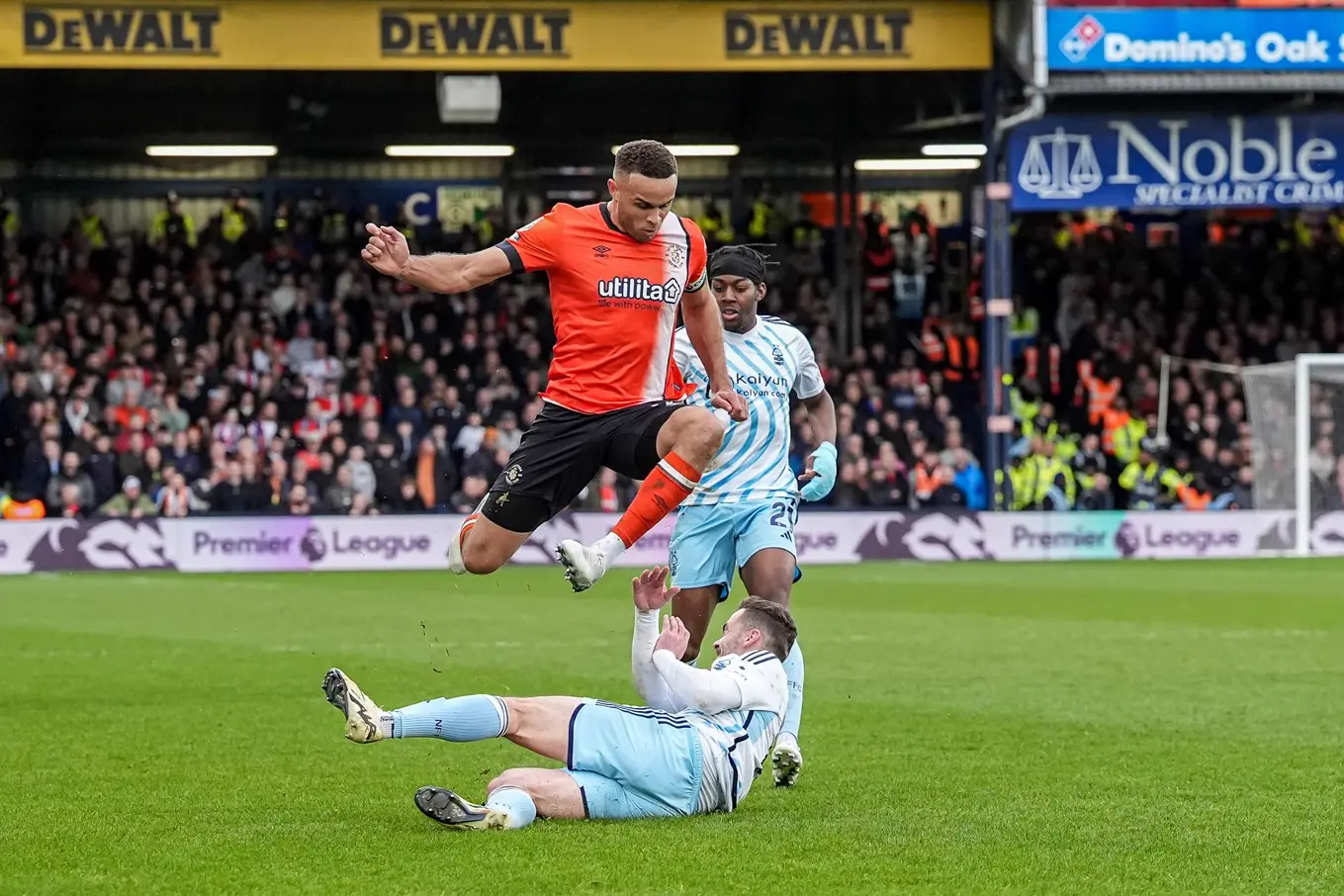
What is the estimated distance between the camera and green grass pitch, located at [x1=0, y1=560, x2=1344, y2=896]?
667cm

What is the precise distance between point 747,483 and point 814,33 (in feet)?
56.3

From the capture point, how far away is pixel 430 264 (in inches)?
322

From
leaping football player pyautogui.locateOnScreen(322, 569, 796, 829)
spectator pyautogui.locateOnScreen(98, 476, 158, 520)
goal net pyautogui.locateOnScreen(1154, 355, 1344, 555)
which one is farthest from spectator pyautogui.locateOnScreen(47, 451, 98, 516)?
leaping football player pyautogui.locateOnScreen(322, 569, 796, 829)

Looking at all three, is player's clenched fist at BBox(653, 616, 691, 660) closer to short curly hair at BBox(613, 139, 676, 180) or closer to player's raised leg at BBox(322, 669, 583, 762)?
player's raised leg at BBox(322, 669, 583, 762)

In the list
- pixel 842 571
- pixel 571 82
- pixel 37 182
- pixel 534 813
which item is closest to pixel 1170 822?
pixel 534 813

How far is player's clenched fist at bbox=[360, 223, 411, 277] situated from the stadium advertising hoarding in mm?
17730

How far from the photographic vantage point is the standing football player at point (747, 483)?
9508 millimetres

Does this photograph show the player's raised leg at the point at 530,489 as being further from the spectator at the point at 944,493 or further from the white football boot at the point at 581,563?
the spectator at the point at 944,493

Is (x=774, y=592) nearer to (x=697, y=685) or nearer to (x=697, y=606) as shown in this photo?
(x=697, y=606)

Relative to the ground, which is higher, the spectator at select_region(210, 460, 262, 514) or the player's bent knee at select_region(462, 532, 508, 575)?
the player's bent knee at select_region(462, 532, 508, 575)


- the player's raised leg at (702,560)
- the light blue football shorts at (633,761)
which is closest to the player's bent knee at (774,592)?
the player's raised leg at (702,560)

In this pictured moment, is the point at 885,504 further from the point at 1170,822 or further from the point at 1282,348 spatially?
the point at 1170,822

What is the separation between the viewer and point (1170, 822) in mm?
7590

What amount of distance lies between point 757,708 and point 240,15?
19.1 metres
